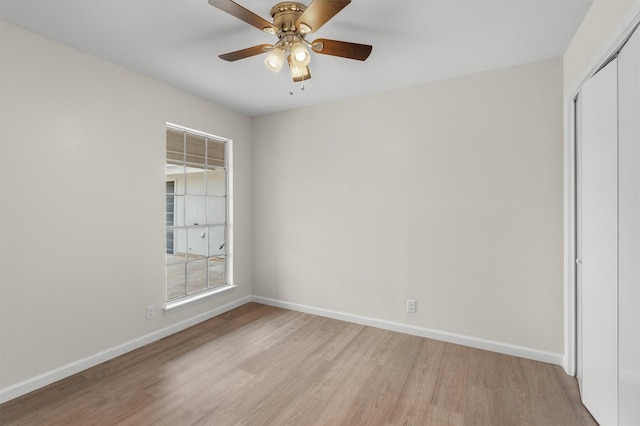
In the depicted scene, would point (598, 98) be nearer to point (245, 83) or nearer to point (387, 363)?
point (387, 363)

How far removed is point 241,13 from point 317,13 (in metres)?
0.42

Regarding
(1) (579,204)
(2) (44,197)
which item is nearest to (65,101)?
(2) (44,197)

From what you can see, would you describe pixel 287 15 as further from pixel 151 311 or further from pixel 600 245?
pixel 151 311

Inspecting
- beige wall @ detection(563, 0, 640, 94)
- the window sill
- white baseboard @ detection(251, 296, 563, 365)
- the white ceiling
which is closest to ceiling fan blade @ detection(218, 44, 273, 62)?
the white ceiling

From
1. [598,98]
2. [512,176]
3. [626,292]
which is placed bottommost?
[626,292]

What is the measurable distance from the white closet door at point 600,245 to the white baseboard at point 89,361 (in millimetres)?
3511

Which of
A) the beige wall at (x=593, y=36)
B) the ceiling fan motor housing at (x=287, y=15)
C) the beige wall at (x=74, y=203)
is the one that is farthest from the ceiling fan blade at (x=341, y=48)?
the beige wall at (x=74, y=203)

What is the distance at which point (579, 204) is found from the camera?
224cm

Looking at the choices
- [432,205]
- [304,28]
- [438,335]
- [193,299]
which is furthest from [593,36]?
[193,299]

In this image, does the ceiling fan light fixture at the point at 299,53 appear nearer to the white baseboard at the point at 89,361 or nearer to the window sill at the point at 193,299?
the window sill at the point at 193,299

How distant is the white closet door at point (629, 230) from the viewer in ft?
4.62

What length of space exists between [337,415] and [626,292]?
5.73 feet

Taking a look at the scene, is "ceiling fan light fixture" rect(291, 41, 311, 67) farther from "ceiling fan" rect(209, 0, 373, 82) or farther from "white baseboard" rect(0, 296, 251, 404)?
"white baseboard" rect(0, 296, 251, 404)

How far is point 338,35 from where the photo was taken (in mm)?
2250
